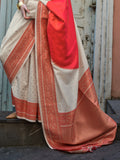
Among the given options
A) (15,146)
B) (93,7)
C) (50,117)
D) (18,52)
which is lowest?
(15,146)

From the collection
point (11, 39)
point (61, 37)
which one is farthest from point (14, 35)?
point (61, 37)

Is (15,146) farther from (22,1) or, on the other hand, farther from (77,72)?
(22,1)

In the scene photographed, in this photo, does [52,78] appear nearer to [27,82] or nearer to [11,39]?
[27,82]

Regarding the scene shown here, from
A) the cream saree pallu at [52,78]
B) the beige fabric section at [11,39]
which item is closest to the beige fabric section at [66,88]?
the cream saree pallu at [52,78]

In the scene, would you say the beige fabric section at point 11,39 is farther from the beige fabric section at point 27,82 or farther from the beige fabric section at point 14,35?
the beige fabric section at point 27,82

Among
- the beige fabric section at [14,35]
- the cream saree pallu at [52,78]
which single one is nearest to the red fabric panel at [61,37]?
the cream saree pallu at [52,78]

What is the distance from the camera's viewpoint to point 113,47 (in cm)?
253

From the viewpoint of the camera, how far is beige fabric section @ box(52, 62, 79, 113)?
136 centimetres

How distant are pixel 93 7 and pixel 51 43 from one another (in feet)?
5.15

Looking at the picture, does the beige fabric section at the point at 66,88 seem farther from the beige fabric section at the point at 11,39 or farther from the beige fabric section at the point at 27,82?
the beige fabric section at the point at 11,39

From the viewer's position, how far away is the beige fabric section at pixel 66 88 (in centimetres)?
136

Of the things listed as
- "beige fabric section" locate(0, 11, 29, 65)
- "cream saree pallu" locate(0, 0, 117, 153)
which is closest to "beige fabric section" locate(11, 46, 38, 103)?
"cream saree pallu" locate(0, 0, 117, 153)

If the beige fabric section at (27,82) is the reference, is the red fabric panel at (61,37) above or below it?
above

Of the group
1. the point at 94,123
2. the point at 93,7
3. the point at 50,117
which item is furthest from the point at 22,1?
the point at 93,7
